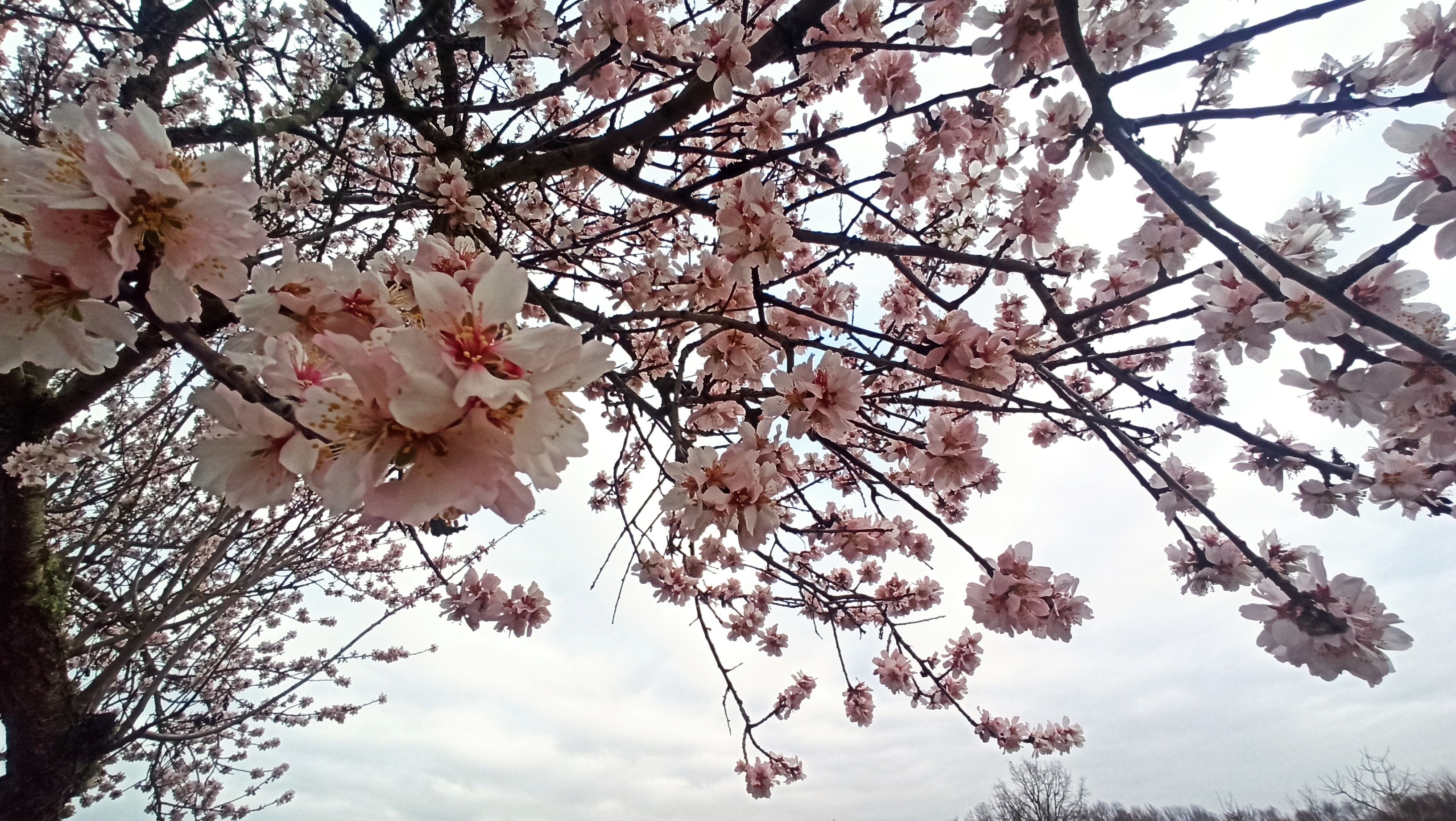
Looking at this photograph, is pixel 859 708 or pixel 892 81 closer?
pixel 892 81

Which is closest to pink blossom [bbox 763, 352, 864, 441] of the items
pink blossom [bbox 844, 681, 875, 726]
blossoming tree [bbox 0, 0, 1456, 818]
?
blossoming tree [bbox 0, 0, 1456, 818]

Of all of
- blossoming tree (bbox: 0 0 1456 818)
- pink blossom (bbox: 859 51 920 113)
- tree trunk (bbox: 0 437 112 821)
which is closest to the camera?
blossoming tree (bbox: 0 0 1456 818)

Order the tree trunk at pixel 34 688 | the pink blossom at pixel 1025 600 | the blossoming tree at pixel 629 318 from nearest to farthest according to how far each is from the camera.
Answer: the blossoming tree at pixel 629 318 < the pink blossom at pixel 1025 600 < the tree trunk at pixel 34 688

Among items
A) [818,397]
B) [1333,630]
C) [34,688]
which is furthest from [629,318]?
[34,688]

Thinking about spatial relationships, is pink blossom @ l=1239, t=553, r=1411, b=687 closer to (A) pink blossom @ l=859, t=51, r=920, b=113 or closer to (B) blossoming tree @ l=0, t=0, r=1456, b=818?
(B) blossoming tree @ l=0, t=0, r=1456, b=818

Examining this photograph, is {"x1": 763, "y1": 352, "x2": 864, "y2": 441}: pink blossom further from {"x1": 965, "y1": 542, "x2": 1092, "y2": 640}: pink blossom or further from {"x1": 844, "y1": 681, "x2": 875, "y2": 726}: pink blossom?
{"x1": 844, "y1": 681, "x2": 875, "y2": 726}: pink blossom

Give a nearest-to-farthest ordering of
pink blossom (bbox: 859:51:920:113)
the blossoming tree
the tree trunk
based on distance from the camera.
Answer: the blossoming tree, pink blossom (bbox: 859:51:920:113), the tree trunk

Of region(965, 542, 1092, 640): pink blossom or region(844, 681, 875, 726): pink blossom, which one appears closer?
region(965, 542, 1092, 640): pink blossom

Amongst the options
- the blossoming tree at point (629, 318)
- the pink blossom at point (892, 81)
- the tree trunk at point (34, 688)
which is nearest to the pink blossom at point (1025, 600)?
the blossoming tree at point (629, 318)

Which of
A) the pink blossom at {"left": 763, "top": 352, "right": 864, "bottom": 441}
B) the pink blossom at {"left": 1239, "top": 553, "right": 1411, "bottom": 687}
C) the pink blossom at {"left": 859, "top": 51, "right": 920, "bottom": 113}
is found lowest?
the pink blossom at {"left": 1239, "top": 553, "right": 1411, "bottom": 687}

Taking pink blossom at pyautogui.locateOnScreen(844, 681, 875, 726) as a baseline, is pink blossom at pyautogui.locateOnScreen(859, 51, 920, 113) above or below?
above

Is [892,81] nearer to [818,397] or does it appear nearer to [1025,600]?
[818,397]

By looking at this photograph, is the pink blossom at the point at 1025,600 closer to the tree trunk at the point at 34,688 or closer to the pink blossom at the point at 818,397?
the pink blossom at the point at 818,397

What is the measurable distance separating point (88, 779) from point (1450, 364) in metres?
5.91
